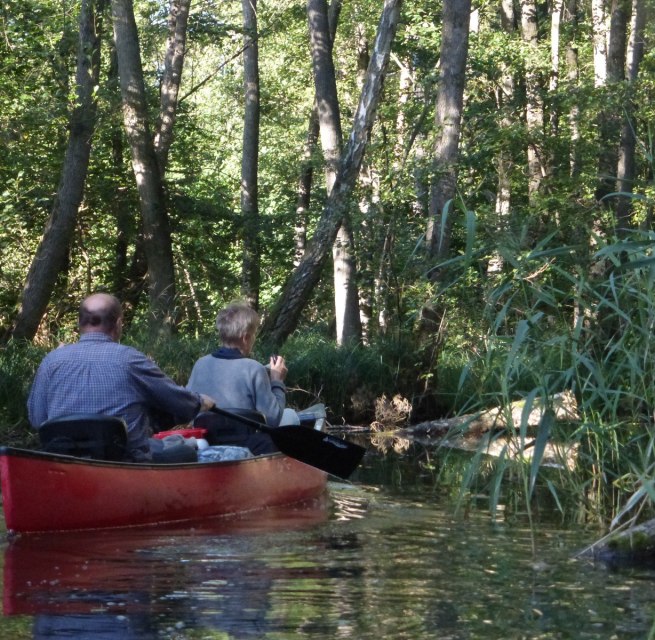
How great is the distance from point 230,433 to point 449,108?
8782 millimetres

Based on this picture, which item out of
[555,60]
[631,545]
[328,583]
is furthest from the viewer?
[555,60]

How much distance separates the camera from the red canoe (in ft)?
23.6

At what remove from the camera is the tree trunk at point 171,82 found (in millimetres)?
21031

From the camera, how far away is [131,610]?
5445 millimetres

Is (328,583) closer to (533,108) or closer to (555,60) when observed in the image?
(533,108)

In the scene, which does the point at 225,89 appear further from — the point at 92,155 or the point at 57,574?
the point at 57,574

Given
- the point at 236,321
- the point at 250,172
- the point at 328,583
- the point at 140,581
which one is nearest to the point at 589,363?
the point at 328,583

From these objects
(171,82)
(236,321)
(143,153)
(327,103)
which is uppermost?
(171,82)

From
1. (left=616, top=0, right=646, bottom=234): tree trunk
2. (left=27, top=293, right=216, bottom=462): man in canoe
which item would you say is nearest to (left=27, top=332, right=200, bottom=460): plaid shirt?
(left=27, top=293, right=216, bottom=462): man in canoe

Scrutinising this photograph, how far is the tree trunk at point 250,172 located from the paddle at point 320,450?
14026mm

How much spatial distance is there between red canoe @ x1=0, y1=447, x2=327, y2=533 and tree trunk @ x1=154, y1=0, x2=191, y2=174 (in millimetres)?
12291

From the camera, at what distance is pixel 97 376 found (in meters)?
7.45

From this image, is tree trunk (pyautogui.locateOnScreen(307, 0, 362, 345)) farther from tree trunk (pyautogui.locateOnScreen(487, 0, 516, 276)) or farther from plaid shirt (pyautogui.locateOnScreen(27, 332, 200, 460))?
plaid shirt (pyautogui.locateOnScreen(27, 332, 200, 460))

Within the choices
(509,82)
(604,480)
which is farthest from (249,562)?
(509,82)
